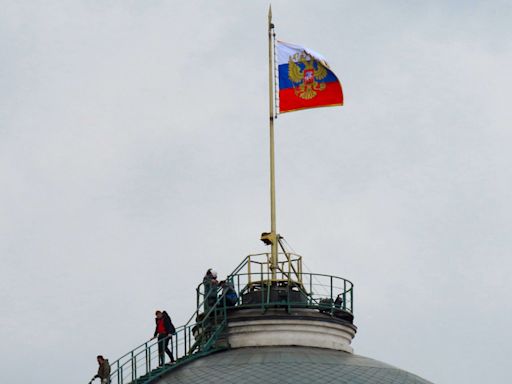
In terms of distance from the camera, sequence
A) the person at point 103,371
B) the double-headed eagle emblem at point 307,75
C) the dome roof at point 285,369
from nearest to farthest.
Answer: the dome roof at point 285,369
the person at point 103,371
the double-headed eagle emblem at point 307,75

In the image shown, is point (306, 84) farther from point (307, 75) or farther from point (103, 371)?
point (103, 371)

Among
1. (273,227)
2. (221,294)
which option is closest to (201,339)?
(221,294)

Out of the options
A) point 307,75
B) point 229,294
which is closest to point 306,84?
point 307,75

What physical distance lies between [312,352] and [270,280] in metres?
3.81

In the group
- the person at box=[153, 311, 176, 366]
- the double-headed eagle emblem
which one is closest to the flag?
the double-headed eagle emblem

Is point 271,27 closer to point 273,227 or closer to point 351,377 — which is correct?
point 273,227

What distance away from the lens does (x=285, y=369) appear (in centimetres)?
5066

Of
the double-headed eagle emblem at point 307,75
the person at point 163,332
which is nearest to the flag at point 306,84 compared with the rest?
the double-headed eagle emblem at point 307,75

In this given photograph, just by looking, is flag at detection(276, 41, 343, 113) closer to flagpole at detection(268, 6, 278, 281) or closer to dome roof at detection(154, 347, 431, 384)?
flagpole at detection(268, 6, 278, 281)

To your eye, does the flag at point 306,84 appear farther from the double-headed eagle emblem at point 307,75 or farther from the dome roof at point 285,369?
the dome roof at point 285,369

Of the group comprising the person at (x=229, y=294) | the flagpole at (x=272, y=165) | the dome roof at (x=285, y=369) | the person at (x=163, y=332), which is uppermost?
the flagpole at (x=272, y=165)

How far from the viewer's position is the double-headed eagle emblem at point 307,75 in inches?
2360

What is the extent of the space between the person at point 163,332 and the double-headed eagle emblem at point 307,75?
447 inches

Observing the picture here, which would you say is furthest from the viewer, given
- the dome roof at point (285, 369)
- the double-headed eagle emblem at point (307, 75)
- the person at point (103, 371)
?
the double-headed eagle emblem at point (307, 75)
